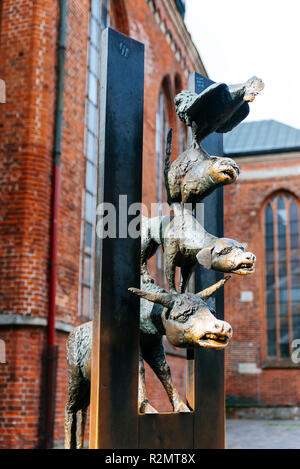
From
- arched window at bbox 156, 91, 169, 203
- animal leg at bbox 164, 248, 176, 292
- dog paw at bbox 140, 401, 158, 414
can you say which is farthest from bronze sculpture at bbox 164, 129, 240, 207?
arched window at bbox 156, 91, 169, 203

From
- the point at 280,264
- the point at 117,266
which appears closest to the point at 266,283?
the point at 280,264

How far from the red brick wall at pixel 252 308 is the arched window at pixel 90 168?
35.1 ft

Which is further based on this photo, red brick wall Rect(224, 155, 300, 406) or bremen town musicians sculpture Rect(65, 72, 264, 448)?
red brick wall Rect(224, 155, 300, 406)

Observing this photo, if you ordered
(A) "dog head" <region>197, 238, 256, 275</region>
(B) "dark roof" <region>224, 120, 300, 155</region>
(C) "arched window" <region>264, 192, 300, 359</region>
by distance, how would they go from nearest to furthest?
(A) "dog head" <region>197, 238, 256, 275</region> → (C) "arched window" <region>264, 192, 300, 359</region> → (B) "dark roof" <region>224, 120, 300, 155</region>

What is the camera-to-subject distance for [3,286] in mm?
8398

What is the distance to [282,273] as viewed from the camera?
21.3 metres

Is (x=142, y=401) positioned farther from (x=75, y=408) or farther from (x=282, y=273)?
(x=282, y=273)

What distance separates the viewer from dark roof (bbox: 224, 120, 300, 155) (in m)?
21.9

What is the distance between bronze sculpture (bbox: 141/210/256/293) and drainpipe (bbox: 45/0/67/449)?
623 cm

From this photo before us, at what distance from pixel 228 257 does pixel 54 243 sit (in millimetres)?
6961

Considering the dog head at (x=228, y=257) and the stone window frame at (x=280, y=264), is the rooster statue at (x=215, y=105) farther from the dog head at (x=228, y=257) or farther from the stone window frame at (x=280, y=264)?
the stone window frame at (x=280, y=264)

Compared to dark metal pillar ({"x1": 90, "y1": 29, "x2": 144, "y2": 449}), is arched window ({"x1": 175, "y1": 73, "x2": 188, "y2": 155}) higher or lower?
higher

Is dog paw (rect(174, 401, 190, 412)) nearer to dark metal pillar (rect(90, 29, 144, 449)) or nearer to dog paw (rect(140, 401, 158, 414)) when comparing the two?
dog paw (rect(140, 401, 158, 414))

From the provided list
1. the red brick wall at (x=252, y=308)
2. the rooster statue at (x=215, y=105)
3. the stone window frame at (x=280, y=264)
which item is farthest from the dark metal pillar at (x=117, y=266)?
the stone window frame at (x=280, y=264)
